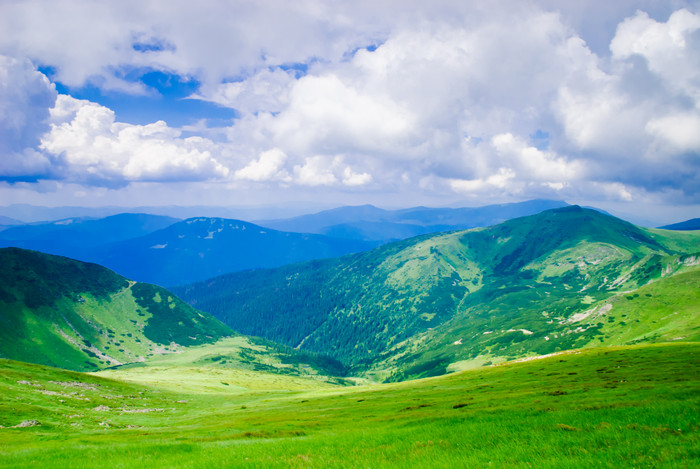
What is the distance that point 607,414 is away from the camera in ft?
62.4

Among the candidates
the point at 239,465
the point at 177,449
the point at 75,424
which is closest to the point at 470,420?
the point at 239,465

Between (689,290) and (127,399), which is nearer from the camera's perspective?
(127,399)

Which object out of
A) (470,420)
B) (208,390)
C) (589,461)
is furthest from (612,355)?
(208,390)

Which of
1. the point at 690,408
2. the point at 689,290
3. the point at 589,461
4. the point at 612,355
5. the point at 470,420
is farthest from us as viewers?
the point at 689,290

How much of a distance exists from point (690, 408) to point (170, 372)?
22573 centimetres

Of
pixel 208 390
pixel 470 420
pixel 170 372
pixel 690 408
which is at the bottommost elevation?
pixel 170 372

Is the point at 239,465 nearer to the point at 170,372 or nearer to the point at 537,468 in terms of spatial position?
the point at 537,468

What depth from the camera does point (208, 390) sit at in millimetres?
135875

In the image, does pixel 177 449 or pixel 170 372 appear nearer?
pixel 177 449

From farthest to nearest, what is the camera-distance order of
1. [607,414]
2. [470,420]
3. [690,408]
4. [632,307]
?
1. [632,307]
2. [470,420]
3. [607,414]
4. [690,408]

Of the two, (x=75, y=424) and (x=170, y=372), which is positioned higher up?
(x=75, y=424)

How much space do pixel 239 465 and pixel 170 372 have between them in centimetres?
21644

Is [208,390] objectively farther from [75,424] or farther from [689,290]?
[689,290]

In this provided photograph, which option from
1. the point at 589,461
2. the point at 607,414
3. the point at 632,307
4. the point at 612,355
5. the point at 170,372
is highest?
the point at 589,461
